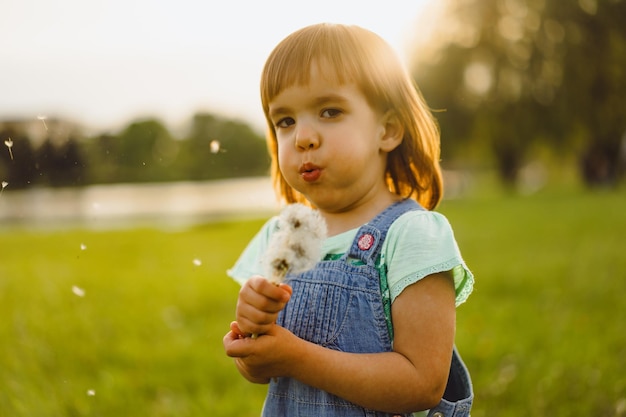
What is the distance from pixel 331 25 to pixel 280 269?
768 mm

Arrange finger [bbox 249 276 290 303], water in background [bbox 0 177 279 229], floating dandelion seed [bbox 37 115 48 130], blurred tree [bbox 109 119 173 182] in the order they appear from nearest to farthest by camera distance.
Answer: finger [bbox 249 276 290 303], floating dandelion seed [bbox 37 115 48 130], blurred tree [bbox 109 119 173 182], water in background [bbox 0 177 279 229]

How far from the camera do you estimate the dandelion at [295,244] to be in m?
1.47

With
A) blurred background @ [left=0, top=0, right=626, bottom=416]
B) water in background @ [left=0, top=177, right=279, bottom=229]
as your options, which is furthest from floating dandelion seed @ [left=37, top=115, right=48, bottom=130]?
water in background @ [left=0, top=177, right=279, bottom=229]

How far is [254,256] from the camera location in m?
2.23

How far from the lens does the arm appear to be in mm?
1648

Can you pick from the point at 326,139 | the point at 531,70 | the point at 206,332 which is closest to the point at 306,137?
the point at 326,139

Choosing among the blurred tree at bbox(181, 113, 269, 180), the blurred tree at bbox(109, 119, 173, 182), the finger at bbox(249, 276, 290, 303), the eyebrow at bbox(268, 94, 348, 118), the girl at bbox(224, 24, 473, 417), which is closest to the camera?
the finger at bbox(249, 276, 290, 303)

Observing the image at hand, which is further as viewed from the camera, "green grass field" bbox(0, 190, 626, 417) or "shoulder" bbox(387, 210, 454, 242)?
"green grass field" bbox(0, 190, 626, 417)

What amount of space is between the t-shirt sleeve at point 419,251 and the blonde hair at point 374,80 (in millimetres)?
276

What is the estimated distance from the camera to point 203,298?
573 centimetres

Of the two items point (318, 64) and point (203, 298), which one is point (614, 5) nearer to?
point (203, 298)

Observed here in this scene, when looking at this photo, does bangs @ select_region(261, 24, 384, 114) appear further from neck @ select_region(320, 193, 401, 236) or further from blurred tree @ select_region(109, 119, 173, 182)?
blurred tree @ select_region(109, 119, 173, 182)

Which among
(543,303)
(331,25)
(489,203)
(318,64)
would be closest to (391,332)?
(318,64)

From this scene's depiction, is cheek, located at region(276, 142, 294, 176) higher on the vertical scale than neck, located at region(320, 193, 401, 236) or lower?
higher
